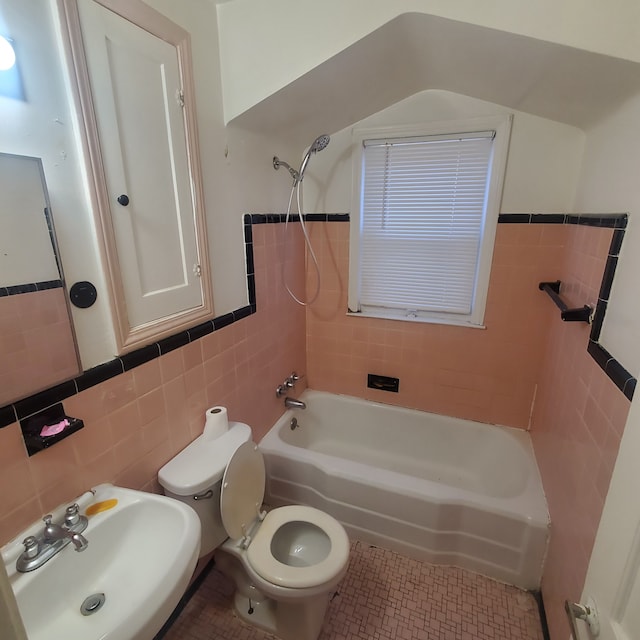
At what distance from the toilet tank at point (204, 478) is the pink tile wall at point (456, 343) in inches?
43.1

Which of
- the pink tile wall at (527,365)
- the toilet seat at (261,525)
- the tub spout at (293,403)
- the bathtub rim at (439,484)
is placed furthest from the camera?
the tub spout at (293,403)

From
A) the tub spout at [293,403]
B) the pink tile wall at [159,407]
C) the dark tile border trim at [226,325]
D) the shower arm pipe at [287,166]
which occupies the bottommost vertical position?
the tub spout at [293,403]

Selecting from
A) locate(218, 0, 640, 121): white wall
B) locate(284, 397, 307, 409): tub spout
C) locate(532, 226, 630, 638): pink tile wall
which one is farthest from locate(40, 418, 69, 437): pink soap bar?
locate(532, 226, 630, 638): pink tile wall

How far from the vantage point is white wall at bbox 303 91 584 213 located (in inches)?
66.7

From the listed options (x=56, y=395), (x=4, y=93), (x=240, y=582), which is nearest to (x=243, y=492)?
(x=240, y=582)

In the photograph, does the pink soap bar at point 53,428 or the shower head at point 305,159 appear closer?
the pink soap bar at point 53,428

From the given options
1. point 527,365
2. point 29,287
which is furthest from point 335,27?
point 527,365

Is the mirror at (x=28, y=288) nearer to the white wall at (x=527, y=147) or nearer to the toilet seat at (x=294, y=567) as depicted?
the toilet seat at (x=294, y=567)

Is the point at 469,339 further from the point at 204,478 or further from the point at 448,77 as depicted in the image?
the point at 204,478

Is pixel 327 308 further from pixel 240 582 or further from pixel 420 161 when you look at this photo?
pixel 240 582

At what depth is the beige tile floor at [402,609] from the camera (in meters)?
1.43

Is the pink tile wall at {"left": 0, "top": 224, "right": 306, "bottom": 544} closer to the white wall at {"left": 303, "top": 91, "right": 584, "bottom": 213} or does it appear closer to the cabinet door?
the cabinet door

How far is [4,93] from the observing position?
30.6 inches

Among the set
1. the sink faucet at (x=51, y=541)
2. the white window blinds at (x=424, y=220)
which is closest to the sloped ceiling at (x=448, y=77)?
the white window blinds at (x=424, y=220)
